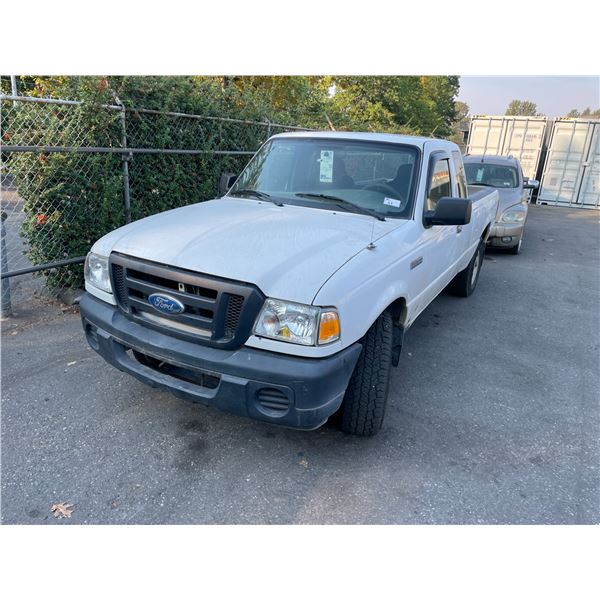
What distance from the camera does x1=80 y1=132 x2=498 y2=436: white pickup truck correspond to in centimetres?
246

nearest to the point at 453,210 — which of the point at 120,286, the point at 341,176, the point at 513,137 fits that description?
the point at 341,176

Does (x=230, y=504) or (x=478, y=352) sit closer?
(x=230, y=504)

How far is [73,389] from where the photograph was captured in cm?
359

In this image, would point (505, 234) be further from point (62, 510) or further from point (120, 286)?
point (62, 510)

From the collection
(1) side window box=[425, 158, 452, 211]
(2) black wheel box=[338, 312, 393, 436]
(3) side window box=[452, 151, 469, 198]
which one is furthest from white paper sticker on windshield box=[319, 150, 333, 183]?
(3) side window box=[452, 151, 469, 198]

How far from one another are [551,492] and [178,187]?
5.13 metres

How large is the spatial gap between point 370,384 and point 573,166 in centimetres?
1690

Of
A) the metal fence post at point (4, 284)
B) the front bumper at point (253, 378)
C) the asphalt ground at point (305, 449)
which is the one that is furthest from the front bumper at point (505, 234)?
the metal fence post at point (4, 284)

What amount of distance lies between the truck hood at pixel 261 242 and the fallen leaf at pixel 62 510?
1.38 metres

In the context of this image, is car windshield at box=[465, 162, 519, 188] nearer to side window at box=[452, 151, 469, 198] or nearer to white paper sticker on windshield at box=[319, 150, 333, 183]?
side window at box=[452, 151, 469, 198]

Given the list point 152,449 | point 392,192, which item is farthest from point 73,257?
point 392,192

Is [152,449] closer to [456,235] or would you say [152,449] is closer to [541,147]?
[456,235]

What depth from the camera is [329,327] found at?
96.7 inches

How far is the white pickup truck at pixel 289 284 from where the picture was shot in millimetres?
2465
